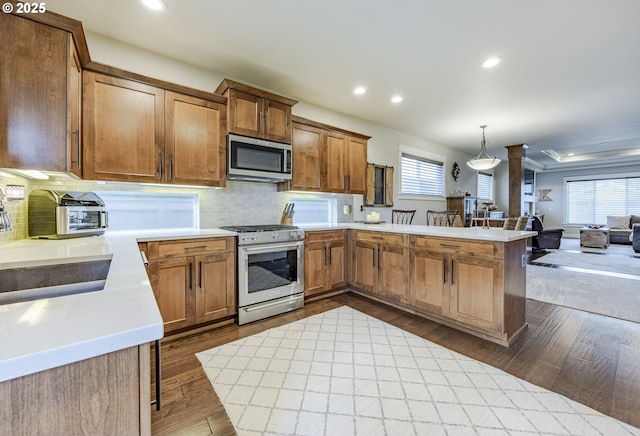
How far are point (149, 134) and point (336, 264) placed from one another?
2.46 metres

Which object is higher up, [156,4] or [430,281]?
[156,4]

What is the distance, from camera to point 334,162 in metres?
3.83

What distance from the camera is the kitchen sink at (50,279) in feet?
3.82

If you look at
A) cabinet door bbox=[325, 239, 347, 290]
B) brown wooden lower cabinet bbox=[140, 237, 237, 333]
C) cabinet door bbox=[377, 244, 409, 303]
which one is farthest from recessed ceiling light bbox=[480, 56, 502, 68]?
brown wooden lower cabinet bbox=[140, 237, 237, 333]

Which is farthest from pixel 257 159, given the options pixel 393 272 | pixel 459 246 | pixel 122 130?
pixel 459 246

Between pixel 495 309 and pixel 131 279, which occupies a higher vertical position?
pixel 131 279

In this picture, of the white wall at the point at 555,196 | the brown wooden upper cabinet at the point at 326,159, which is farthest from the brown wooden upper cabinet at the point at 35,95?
the white wall at the point at 555,196

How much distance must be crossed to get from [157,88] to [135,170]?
0.78 meters

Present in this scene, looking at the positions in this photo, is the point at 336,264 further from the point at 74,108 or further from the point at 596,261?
the point at 596,261

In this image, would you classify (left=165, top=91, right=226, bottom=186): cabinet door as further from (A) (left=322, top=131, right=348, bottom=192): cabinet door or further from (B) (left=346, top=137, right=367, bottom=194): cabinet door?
(B) (left=346, top=137, right=367, bottom=194): cabinet door

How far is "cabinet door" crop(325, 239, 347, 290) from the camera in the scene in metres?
3.46

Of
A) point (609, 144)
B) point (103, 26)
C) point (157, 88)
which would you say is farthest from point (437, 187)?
point (103, 26)

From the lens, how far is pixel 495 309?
91.0 inches

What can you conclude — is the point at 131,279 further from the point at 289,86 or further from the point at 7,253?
the point at 289,86
